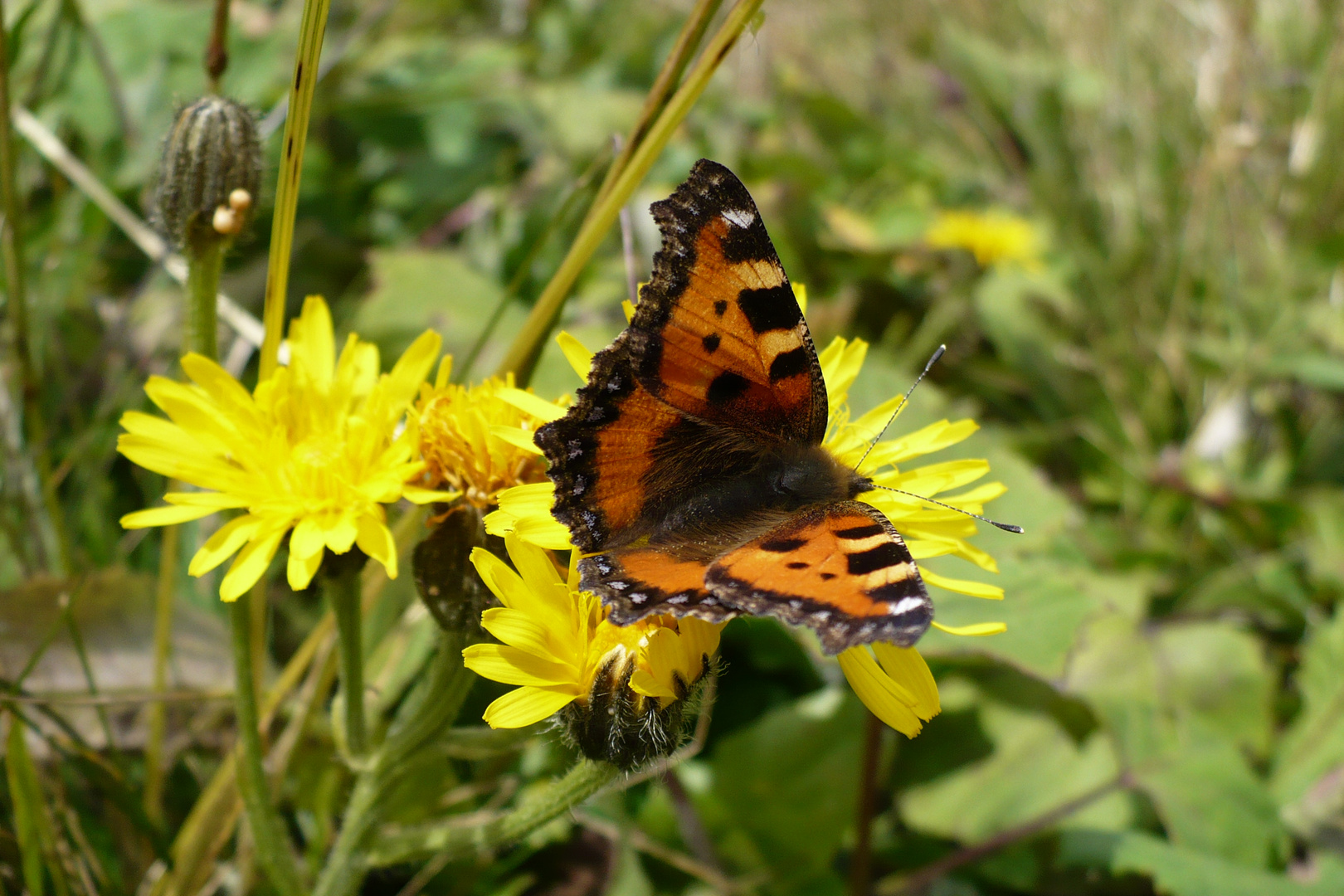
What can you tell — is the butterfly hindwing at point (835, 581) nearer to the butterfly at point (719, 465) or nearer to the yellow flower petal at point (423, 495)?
the butterfly at point (719, 465)

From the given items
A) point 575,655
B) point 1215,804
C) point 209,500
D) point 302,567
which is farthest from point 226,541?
point 1215,804

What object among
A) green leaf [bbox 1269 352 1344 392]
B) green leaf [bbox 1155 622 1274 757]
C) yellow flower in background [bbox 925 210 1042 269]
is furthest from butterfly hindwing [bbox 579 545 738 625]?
yellow flower in background [bbox 925 210 1042 269]

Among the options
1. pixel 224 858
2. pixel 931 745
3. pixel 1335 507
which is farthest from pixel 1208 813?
pixel 224 858

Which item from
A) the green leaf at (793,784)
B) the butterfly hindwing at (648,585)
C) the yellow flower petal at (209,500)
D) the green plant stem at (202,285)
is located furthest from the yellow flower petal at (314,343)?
the green leaf at (793,784)

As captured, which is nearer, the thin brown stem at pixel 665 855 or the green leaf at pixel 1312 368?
the thin brown stem at pixel 665 855

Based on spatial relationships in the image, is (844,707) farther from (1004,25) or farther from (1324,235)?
(1004,25)

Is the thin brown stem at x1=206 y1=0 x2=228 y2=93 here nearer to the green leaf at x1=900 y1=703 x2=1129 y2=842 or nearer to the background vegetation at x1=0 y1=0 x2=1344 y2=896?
the background vegetation at x1=0 y1=0 x2=1344 y2=896
